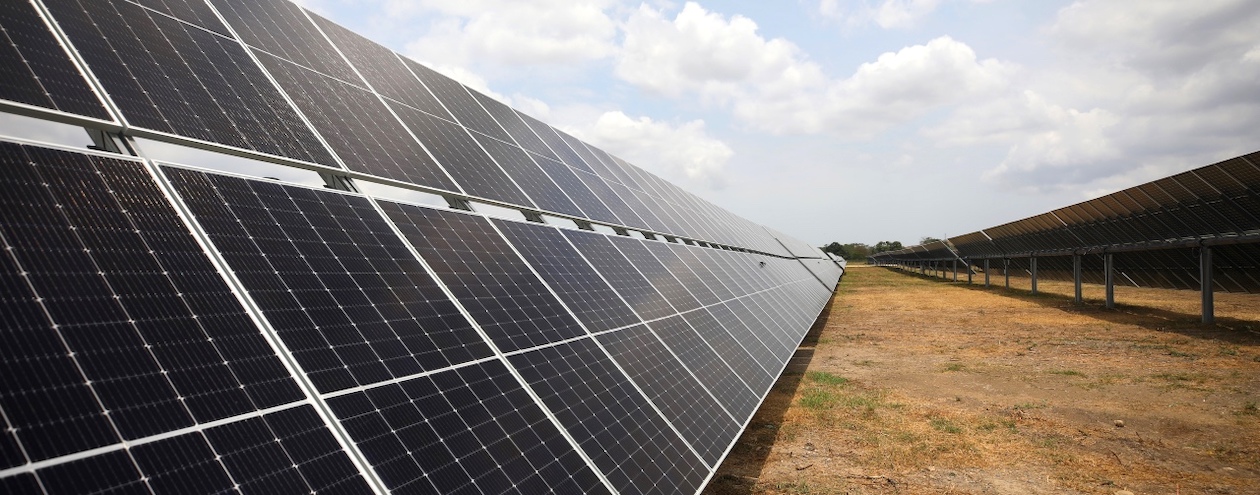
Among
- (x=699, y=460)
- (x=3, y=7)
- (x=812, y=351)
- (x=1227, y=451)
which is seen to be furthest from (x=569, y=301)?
(x=812, y=351)

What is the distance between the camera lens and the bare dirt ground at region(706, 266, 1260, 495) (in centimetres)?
1065

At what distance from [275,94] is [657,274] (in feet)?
25.4

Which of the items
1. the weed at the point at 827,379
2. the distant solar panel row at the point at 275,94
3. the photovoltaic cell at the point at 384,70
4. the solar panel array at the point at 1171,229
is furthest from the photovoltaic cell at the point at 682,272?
the solar panel array at the point at 1171,229

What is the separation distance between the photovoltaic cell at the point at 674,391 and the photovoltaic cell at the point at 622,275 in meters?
0.88

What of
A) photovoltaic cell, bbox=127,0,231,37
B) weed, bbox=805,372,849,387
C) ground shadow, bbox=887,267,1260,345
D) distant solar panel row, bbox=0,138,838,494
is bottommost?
weed, bbox=805,372,849,387

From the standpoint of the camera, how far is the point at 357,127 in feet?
30.9

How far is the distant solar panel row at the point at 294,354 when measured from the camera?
348 centimetres

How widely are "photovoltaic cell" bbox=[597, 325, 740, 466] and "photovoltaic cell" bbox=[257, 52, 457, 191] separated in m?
3.71

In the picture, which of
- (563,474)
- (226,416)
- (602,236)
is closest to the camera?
(226,416)

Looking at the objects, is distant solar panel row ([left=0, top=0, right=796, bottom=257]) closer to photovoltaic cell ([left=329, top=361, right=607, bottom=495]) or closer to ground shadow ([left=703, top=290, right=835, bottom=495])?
photovoltaic cell ([left=329, top=361, right=607, bottom=495])

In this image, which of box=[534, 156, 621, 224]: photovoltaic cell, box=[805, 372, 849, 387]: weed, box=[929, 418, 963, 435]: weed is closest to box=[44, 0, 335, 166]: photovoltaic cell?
box=[534, 156, 621, 224]: photovoltaic cell

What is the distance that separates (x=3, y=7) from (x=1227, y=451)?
61.0ft

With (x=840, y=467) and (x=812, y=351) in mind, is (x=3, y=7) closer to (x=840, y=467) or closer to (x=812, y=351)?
(x=840, y=467)

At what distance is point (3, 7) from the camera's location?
5.86 metres
